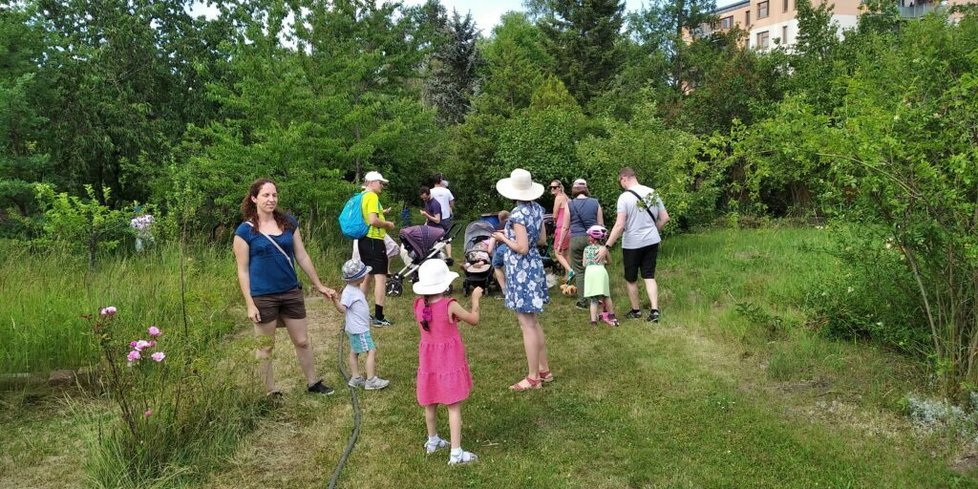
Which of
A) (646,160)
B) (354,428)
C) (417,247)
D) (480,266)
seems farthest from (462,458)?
(646,160)

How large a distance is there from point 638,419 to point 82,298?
574 centimetres

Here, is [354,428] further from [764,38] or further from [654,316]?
[764,38]

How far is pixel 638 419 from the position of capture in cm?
450

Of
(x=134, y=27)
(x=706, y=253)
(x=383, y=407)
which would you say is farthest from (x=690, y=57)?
(x=383, y=407)

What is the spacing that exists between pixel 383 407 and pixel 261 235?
161 centimetres

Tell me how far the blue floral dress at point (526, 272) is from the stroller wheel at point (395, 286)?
14.5 feet

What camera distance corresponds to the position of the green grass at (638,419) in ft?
12.3

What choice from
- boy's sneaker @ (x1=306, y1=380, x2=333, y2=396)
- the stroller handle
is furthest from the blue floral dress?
the stroller handle

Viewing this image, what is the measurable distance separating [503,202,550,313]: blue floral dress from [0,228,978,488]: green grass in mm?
740

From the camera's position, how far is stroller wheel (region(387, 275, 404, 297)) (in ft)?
30.9

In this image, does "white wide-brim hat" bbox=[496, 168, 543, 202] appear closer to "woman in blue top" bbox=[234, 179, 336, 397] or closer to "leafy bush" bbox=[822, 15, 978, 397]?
"woman in blue top" bbox=[234, 179, 336, 397]

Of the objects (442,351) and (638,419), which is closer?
(442,351)

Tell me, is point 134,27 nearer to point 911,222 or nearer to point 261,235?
point 261,235

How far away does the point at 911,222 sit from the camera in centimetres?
428
